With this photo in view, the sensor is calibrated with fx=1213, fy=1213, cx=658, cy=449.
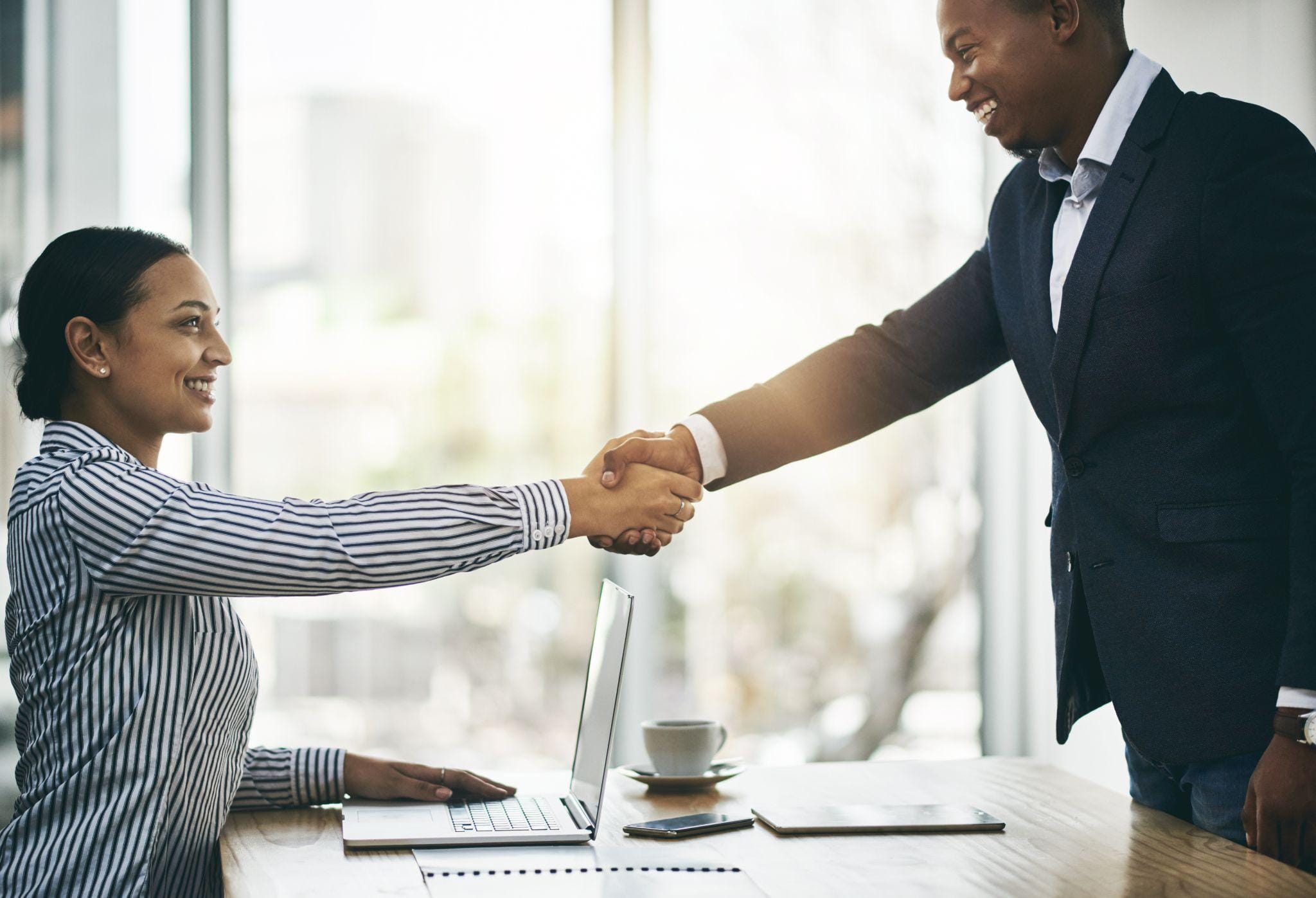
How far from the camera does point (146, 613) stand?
1441 mm

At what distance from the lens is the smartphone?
4.65ft

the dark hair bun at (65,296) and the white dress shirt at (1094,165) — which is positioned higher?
the white dress shirt at (1094,165)

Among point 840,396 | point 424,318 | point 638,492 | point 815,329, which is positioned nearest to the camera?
point 638,492

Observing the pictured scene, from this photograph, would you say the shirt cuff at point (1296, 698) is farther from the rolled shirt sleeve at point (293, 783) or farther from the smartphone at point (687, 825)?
the rolled shirt sleeve at point (293, 783)

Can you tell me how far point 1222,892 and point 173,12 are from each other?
2831mm

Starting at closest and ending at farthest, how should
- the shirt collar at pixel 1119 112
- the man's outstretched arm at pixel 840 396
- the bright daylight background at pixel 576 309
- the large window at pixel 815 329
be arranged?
the shirt collar at pixel 1119 112
the man's outstretched arm at pixel 840 396
the bright daylight background at pixel 576 309
the large window at pixel 815 329

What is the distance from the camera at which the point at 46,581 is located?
56.6 inches

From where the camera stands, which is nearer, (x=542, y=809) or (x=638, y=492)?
(x=542, y=809)

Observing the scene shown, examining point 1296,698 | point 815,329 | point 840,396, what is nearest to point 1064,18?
point 840,396

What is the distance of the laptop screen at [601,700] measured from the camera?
1.43 meters

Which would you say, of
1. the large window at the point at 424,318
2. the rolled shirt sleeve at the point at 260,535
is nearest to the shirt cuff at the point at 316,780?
the rolled shirt sleeve at the point at 260,535

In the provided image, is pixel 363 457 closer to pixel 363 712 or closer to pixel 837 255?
pixel 363 712

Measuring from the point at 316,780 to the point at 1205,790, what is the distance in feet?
3.70

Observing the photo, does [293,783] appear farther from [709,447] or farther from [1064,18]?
[1064,18]
